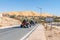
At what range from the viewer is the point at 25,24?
2537 inches

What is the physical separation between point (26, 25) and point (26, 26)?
751 mm

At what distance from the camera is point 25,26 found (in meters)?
65.4

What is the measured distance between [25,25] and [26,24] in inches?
29.5

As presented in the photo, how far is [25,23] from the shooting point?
2549 inches

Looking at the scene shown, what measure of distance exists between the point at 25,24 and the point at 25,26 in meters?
1.11

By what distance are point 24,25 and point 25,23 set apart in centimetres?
66

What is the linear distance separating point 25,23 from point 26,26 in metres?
1.22

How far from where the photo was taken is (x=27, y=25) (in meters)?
64.9

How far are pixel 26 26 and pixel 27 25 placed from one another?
29.6 inches

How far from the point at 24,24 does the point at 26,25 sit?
68 centimetres

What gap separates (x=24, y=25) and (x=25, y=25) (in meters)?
0.29

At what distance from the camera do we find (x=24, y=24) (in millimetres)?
64625

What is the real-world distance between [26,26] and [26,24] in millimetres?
1442
